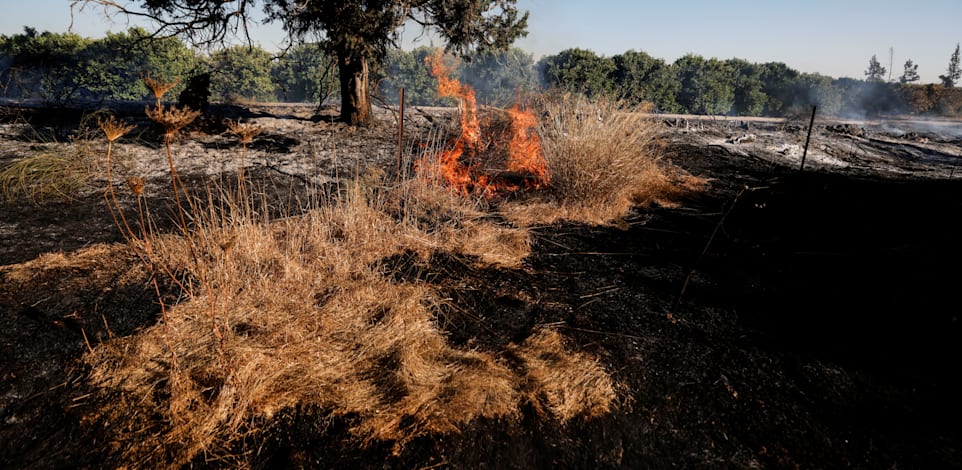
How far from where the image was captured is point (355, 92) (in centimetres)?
944

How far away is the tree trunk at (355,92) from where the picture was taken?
920cm

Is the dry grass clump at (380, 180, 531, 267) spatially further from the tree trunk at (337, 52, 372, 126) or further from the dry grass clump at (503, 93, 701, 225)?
the tree trunk at (337, 52, 372, 126)

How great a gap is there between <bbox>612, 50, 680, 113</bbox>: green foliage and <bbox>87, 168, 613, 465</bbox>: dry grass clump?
77.5ft

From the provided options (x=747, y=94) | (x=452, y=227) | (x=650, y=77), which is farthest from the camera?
(x=747, y=94)

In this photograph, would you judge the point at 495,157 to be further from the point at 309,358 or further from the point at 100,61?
the point at 100,61

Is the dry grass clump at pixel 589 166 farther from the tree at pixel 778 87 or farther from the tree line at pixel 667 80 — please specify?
the tree at pixel 778 87

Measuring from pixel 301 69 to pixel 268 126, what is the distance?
A: 124 feet

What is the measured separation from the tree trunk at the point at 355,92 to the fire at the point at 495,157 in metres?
3.66

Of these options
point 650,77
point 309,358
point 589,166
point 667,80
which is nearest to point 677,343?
point 309,358

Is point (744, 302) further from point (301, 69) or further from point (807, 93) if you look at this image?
→ point (301, 69)

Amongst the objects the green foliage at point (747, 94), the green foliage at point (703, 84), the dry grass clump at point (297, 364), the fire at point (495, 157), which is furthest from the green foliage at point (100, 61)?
the green foliage at point (747, 94)

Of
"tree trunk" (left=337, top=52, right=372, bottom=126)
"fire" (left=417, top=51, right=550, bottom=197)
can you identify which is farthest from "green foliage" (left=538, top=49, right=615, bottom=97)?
"fire" (left=417, top=51, right=550, bottom=197)

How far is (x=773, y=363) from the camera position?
101 inches

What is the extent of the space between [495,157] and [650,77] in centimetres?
2384
